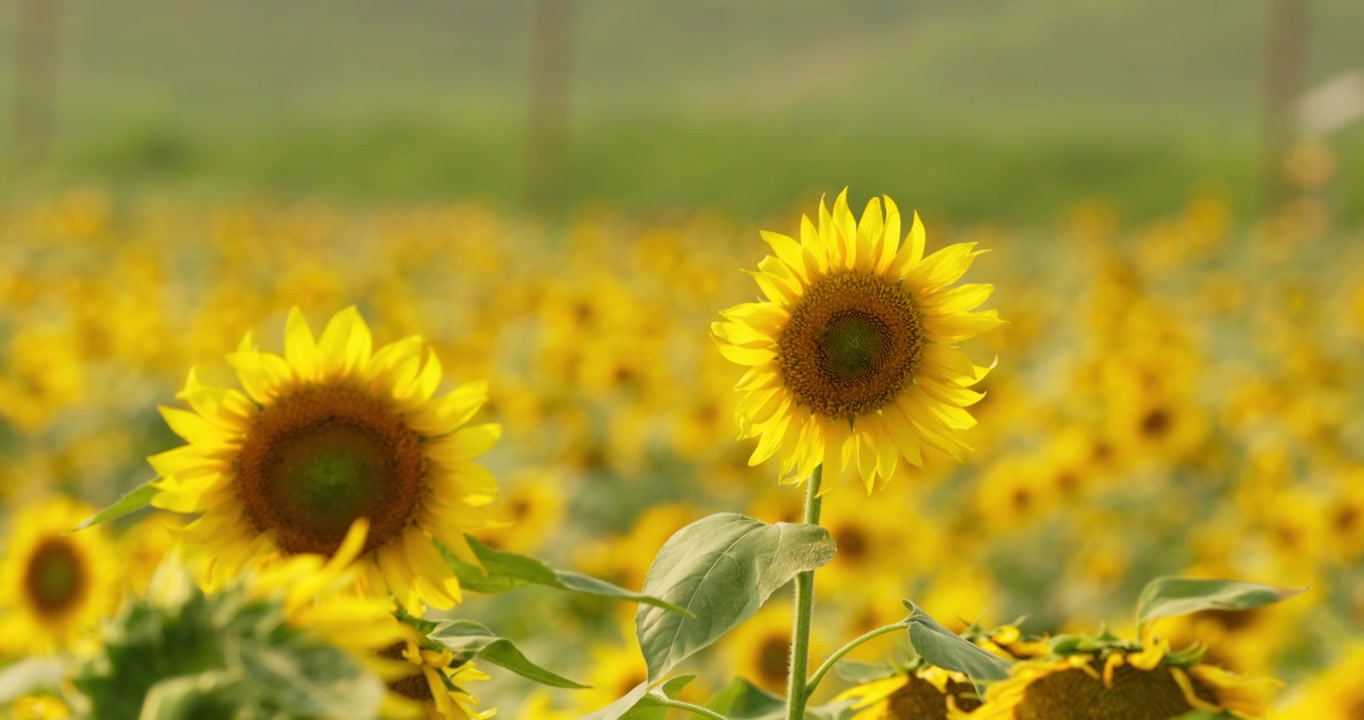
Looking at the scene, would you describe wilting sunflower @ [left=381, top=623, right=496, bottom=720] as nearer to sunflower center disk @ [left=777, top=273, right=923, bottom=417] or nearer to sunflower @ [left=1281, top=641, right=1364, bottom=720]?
sunflower center disk @ [left=777, top=273, right=923, bottom=417]

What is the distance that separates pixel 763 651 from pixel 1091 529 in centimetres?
183

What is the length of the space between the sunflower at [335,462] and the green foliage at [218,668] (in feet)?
1.09

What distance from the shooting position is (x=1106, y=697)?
41.6 inches

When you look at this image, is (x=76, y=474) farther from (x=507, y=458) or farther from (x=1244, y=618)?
(x=1244, y=618)

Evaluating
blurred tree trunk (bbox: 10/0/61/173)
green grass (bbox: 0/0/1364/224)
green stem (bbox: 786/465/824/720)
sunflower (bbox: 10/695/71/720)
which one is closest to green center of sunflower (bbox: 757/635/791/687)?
green stem (bbox: 786/465/824/720)

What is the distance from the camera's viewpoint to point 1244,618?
339 cm

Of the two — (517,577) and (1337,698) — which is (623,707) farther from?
(1337,698)

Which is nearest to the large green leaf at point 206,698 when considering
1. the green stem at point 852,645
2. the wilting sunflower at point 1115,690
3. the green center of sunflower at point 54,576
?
the green stem at point 852,645

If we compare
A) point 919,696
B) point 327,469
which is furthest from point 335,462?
point 919,696

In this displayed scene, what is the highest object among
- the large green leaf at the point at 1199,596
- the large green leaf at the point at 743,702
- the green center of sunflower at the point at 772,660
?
the large green leaf at the point at 1199,596

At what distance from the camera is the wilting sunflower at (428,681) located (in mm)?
990

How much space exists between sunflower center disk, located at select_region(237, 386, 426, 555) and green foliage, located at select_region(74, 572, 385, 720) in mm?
333

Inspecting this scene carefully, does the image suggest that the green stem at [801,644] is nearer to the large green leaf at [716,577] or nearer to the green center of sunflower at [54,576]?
the large green leaf at [716,577]

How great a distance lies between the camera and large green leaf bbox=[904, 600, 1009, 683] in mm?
989
